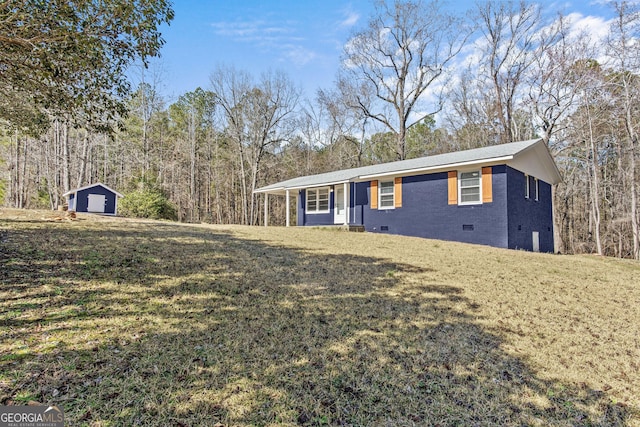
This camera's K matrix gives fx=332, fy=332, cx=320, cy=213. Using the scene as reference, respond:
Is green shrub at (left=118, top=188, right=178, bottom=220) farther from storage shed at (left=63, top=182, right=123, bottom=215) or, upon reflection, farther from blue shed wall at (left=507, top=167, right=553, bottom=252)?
blue shed wall at (left=507, top=167, right=553, bottom=252)

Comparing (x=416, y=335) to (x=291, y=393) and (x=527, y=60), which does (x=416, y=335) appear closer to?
(x=291, y=393)

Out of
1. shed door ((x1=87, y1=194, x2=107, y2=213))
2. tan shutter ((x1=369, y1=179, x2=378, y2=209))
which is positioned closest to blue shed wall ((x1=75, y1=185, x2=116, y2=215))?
shed door ((x1=87, y1=194, x2=107, y2=213))

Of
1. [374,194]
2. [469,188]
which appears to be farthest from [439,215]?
[374,194]

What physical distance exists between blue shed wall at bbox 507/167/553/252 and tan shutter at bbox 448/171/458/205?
65.9 inches

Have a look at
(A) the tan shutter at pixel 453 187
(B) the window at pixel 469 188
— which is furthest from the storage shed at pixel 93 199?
(B) the window at pixel 469 188

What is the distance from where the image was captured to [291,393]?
2.64m

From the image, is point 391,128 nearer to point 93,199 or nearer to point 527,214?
point 527,214

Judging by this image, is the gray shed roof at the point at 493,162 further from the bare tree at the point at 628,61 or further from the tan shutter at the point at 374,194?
the bare tree at the point at 628,61

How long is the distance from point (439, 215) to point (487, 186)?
6.44ft

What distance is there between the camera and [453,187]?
39.7 ft

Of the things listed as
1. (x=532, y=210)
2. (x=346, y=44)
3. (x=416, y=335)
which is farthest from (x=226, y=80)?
(x=416, y=335)

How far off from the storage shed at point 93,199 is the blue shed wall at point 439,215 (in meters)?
13.7

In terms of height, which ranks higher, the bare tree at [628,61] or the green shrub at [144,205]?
the bare tree at [628,61]

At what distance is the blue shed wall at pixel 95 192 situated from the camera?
1700 cm
